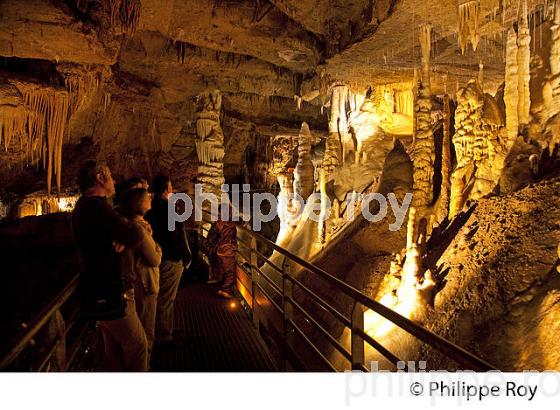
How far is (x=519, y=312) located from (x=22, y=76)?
414 inches

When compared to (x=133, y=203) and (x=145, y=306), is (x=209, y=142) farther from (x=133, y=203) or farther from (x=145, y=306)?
(x=133, y=203)

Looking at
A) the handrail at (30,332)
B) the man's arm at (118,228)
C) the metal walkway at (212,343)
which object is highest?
the man's arm at (118,228)

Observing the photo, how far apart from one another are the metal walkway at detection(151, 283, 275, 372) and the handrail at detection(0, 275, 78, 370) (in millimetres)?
1389

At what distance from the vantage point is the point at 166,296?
13.3ft

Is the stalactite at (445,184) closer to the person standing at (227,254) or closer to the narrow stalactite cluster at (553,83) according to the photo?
the narrow stalactite cluster at (553,83)

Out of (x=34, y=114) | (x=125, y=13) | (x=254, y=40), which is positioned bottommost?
(x=34, y=114)

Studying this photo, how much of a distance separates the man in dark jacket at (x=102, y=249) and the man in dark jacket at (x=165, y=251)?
3.91 feet

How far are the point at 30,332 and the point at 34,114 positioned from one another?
9.95m

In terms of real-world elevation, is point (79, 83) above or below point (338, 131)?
above

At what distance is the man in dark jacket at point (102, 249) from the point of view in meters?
2.43

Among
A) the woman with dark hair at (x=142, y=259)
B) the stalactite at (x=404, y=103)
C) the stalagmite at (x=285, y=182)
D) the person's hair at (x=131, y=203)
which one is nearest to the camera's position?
the woman with dark hair at (x=142, y=259)

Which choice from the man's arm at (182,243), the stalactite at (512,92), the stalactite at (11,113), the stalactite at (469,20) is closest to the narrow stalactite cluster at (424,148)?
the stalactite at (469,20)

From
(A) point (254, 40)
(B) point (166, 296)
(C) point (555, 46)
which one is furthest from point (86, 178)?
(A) point (254, 40)

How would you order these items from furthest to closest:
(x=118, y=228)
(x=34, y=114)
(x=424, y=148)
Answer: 1. (x=34, y=114)
2. (x=424, y=148)
3. (x=118, y=228)
